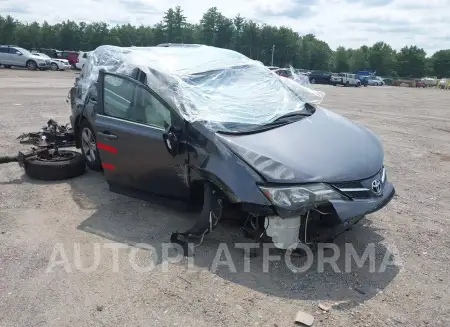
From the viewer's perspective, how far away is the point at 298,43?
337ft

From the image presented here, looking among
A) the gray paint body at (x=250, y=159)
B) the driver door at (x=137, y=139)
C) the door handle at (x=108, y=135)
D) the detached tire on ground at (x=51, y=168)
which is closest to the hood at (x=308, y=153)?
the gray paint body at (x=250, y=159)

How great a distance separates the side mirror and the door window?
0.16m

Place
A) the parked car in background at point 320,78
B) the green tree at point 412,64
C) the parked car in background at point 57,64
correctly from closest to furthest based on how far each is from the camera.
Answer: the parked car in background at point 57,64 < the parked car in background at point 320,78 < the green tree at point 412,64

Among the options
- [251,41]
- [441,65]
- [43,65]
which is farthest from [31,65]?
[441,65]

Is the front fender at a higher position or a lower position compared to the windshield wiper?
lower

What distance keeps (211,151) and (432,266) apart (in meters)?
2.17

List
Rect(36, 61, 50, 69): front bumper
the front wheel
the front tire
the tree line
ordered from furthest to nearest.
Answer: the tree line, Rect(36, 61, 50, 69): front bumper, the front tire, the front wheel

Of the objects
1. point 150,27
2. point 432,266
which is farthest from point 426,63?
point 432,266

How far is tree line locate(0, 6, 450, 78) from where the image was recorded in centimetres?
8331

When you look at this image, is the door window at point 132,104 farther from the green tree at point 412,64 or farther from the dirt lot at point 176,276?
the green tree at point 412,64

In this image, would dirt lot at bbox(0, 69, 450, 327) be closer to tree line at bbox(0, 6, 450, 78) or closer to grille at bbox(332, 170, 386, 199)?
grille at bbox(332, 170, 386, 199)

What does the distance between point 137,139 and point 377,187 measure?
93.2 inches

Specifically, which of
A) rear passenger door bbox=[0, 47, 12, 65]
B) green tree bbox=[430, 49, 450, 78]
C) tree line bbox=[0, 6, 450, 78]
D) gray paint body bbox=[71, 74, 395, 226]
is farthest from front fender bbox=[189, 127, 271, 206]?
green tree bbox=[430, 49, 450, 78]

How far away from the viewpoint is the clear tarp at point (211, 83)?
168 inches
